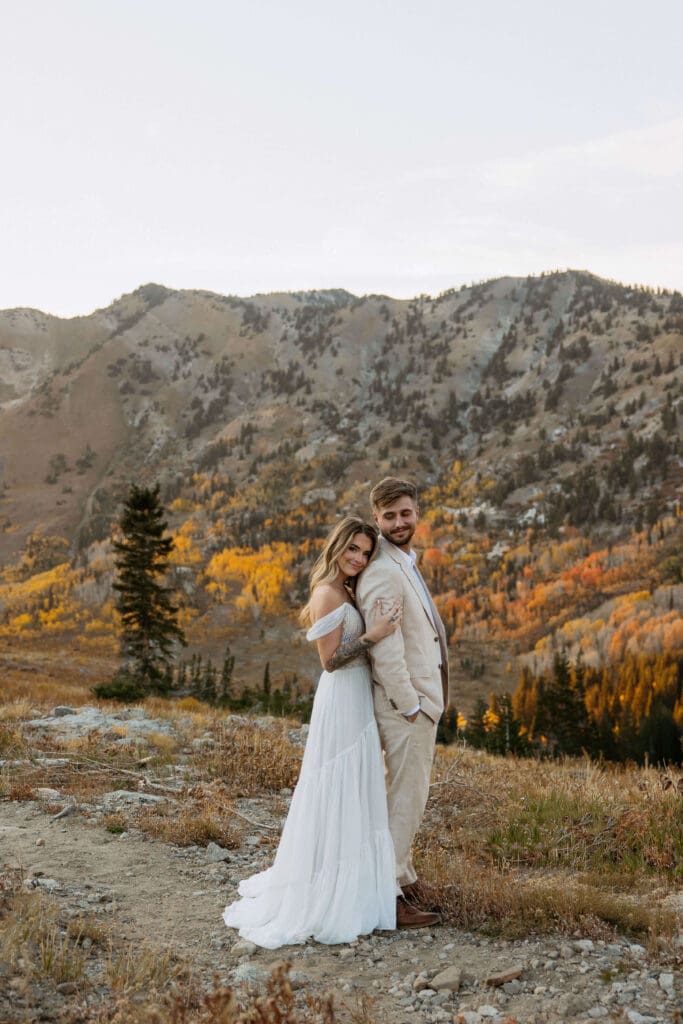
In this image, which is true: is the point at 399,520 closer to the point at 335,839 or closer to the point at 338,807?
the point at 338,807

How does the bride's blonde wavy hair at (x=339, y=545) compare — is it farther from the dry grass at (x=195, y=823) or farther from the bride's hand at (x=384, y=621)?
the dry grass at (x=195, y=823)

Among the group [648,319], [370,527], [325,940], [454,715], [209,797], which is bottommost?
[454,715]

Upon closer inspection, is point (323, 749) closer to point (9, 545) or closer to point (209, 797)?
point (209, 797)

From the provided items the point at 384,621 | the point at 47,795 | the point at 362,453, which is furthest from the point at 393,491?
the point at 362,453

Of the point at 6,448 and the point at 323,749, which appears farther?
the point at 6,448

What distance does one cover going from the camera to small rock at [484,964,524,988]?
4.21 meters

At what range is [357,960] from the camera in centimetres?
466

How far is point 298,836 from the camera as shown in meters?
5.29

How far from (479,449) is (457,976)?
324 feet

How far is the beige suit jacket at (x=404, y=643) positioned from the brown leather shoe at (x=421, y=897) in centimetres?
134

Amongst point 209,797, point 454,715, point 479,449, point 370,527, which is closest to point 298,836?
point 370,527

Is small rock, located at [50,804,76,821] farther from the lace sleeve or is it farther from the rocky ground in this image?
the lace sleeve

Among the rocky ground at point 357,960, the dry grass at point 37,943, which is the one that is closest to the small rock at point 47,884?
the rocky ground at point 357,960

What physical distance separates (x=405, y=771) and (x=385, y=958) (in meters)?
1.19
